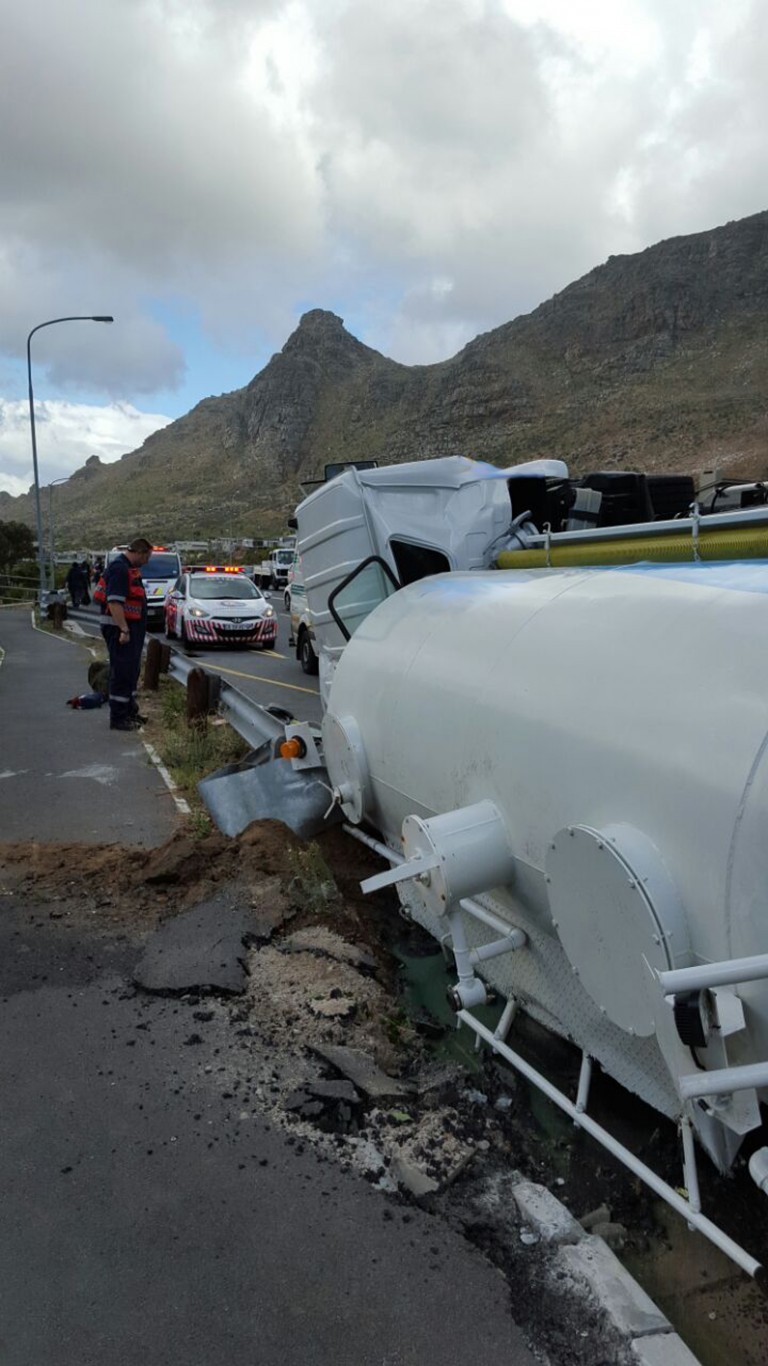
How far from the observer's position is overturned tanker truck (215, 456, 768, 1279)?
2371 millimetres

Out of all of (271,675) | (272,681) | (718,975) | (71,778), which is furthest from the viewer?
(271,675)

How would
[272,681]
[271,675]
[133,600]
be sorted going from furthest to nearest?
[271,675]
[272,681]
[133,600]

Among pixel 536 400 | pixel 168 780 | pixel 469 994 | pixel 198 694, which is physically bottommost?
pixel 168 780

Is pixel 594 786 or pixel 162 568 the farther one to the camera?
pixel 162 568

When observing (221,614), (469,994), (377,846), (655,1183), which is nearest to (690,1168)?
(655,1183)

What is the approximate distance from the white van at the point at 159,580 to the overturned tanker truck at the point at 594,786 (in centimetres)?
1898

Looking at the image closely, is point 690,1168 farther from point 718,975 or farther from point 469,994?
point 469,994

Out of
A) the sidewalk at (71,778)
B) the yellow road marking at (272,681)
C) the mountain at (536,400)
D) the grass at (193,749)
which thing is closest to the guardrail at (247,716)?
the grass at (193,749)

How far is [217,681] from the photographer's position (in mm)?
9875

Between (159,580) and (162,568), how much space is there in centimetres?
79

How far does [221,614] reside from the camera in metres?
19.0

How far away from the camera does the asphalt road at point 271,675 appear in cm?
1261

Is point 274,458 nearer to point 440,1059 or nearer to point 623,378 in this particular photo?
point 623,378

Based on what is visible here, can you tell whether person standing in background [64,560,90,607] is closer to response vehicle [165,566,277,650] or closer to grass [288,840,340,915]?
response vehicle [165,566,277,650]
